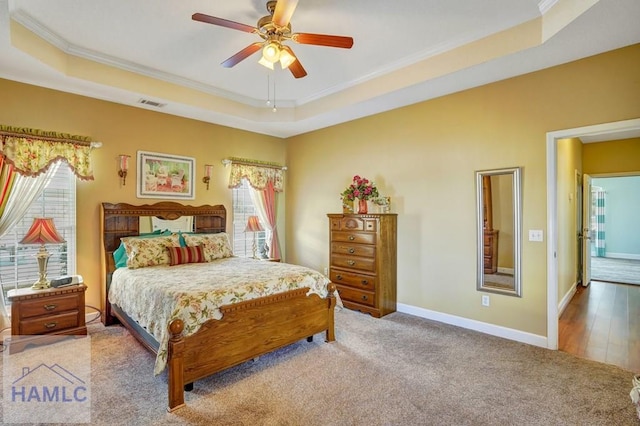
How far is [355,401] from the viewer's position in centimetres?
236

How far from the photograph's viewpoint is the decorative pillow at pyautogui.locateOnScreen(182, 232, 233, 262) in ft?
14.0

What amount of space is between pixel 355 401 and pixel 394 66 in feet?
11.5

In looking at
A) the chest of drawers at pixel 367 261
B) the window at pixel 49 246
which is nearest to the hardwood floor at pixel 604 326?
the chest of drawers at pixel 367 261

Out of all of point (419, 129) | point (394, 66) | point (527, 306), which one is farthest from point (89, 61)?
point (527, 306)

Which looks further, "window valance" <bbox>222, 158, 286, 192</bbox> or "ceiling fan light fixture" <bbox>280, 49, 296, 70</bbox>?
"window valance" <bbox>222, 158, 286, 192</bbox>

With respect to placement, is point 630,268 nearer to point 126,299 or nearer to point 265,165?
point 265,165

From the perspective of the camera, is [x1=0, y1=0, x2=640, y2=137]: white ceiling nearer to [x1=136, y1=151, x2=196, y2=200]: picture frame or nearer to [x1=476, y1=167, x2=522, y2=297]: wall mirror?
[x1=136, y1=151, x2=196, y2=200]: picture frame

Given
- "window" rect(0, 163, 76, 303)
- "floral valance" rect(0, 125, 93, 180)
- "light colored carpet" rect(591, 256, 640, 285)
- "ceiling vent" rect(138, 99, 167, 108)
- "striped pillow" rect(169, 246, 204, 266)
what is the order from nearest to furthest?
"floral valance" rect(0, 125, 93, 180), "window" rect(0, 163, 76, 303), "striped pillow" rect(169, 246, 204, 266), "ceiling vent" rect(138, 99, 167, 108), "light colored carpet" rect(591, 256, 640, 285)

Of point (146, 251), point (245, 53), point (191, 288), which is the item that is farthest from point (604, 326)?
point (146, 251)

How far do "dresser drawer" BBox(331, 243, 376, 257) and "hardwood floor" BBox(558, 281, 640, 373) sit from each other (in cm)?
224

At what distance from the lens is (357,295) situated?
4.41 meters

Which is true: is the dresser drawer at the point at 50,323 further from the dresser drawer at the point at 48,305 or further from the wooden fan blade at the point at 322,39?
the wooden fan blade at the point at 322,39

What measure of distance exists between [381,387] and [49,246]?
4.00m

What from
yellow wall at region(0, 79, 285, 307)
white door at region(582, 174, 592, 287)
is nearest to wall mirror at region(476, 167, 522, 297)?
white door at region(582, 174, 592, 287)
